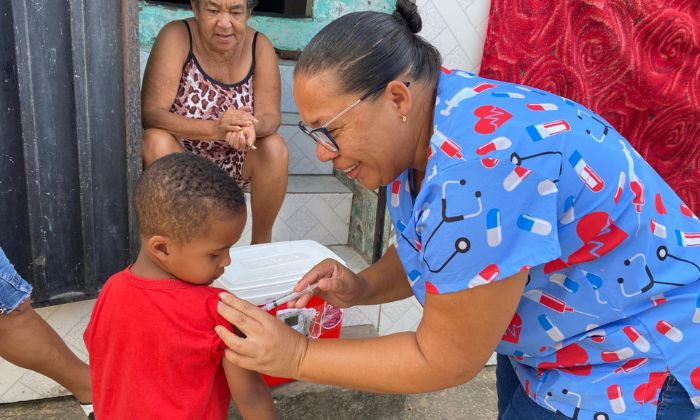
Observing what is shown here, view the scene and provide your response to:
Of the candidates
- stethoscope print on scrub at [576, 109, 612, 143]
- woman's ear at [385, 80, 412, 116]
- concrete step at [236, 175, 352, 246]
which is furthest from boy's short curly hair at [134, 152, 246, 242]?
concrete step at [236, 175, 352, 246]

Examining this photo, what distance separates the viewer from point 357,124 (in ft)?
4.05

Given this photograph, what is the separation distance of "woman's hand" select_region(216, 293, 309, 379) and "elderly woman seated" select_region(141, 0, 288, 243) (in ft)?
4.68

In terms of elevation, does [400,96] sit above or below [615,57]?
above

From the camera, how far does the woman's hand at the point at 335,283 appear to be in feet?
5.44

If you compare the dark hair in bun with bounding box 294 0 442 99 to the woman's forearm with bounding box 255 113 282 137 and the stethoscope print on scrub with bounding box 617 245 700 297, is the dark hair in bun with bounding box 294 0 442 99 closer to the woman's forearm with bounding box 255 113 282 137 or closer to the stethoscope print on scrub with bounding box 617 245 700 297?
the stethoscope print on scrub with bounding box 617 245 700 297

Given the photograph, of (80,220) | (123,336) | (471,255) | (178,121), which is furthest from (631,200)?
(178,121)

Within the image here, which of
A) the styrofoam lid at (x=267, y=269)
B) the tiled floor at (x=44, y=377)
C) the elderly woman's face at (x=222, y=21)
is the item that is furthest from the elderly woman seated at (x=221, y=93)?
the tiled floor at (x=44, y=377)

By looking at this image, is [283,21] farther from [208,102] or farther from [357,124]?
[357,124]

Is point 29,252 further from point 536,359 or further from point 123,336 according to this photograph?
point 536,359

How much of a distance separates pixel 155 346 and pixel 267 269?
850 mm

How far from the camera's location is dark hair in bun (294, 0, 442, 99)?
1.19m

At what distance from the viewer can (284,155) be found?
2846 mm

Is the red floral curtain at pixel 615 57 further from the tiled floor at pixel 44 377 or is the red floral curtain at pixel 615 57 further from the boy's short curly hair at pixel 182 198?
the tiled floor at pixel 44 377

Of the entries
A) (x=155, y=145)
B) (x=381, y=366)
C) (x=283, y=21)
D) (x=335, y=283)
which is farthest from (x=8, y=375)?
(x=283, y=21)
